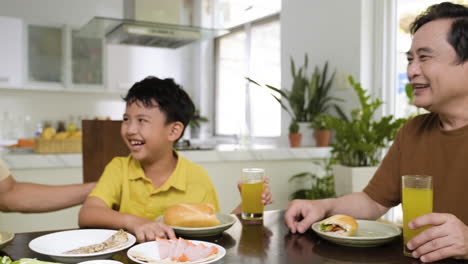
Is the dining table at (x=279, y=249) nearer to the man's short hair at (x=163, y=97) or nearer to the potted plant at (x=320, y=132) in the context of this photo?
the man's short hair at (x=163, y=97)

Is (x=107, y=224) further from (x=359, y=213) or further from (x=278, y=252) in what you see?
(x=359, y=213)

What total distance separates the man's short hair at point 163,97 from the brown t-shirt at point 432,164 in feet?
2.20

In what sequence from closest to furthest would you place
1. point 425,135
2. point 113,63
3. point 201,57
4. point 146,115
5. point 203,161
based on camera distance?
1. point 425,135
2. point 146,115
3. point 203,161
4. point 113,63
5. point 201,57

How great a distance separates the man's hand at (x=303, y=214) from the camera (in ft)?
3.73

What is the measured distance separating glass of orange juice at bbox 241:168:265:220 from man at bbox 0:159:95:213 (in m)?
0.59

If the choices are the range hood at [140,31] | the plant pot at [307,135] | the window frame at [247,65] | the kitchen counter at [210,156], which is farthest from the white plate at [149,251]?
the window frame at [247,65]

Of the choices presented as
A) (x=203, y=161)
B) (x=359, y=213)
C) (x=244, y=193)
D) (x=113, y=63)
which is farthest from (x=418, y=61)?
(x=113, y=63)

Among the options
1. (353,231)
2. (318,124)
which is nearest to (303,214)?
(353,231)

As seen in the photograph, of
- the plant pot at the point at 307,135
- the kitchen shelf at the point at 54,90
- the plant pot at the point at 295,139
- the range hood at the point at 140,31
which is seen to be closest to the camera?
the plant pot at the point at 295,139

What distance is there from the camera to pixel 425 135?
127 cm

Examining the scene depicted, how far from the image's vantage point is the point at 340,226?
1.04m

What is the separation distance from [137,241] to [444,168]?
0.83 metres

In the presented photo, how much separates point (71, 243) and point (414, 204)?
2.51 ft

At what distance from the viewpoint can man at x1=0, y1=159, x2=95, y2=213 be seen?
1.44 meters
